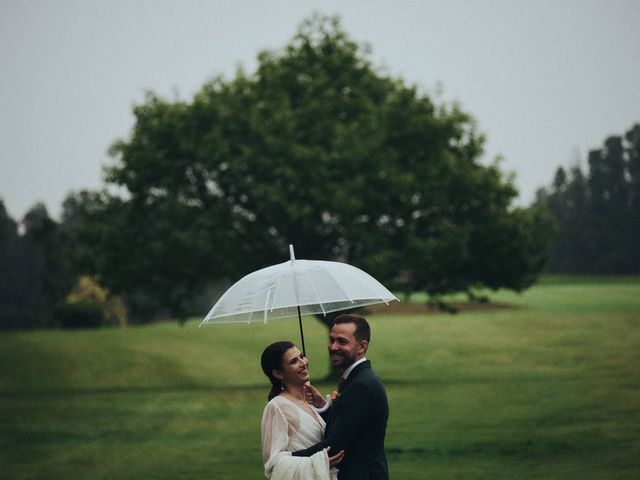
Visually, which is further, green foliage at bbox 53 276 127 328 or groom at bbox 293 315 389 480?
green foliage at bbox 53 276 127 328

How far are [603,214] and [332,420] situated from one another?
313ft

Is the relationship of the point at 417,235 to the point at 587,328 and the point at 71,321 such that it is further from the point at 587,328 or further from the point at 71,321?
the point at 71,321

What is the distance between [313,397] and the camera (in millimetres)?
6816

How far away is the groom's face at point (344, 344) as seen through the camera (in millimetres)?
6406

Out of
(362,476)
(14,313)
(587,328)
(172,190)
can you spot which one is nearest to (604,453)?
(362,476)

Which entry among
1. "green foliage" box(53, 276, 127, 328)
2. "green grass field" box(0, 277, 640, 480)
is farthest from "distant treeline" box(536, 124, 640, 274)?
"green foliage" box(53, 276, 127, 328)

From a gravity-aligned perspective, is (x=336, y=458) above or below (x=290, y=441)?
below

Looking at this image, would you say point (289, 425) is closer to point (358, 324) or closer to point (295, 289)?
point (358, 324)

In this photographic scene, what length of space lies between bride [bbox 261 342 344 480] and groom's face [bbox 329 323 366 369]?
8.3 inches

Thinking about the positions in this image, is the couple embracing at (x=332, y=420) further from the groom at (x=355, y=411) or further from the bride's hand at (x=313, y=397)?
the bride's hand at (x=313, y=397)

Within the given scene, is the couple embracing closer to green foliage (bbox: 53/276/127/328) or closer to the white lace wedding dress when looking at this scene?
the white lace wedding dress

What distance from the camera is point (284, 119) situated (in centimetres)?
3225

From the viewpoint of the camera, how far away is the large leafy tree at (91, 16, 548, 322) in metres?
31.8

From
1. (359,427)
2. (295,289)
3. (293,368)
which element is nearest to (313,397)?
(293,368)
